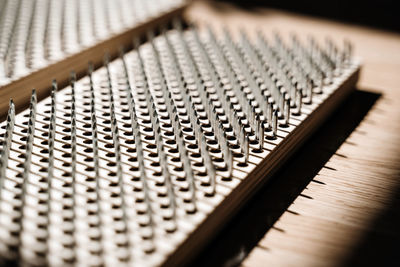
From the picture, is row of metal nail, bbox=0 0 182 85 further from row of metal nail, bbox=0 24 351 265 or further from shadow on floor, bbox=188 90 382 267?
shadow on floor, bbox=188 90 382 267

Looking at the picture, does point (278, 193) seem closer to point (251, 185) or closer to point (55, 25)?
point (251, 185)

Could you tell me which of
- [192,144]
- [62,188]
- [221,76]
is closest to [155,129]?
[192,144]

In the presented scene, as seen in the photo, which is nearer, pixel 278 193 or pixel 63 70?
pixel 278 193

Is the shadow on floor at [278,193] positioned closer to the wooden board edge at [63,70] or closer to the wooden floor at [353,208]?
the wooden floor at [353,208]

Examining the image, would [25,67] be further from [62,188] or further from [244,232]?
[244,232]

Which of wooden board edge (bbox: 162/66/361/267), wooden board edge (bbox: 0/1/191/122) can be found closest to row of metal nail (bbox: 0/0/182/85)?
wooden board edge (bbox: 0/1/191/122)

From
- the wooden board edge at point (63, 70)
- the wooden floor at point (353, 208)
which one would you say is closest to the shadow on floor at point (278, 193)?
the wooden floor at point (353, 208)

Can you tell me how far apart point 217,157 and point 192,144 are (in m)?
0.05

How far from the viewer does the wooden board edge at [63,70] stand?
95 cm

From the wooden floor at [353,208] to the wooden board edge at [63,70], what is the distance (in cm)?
54

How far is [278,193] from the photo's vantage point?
0.79m

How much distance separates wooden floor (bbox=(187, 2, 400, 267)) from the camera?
664 millimetres

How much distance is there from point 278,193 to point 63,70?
21.2 inches

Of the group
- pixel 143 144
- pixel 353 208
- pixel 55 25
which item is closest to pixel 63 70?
pixel 55 25
